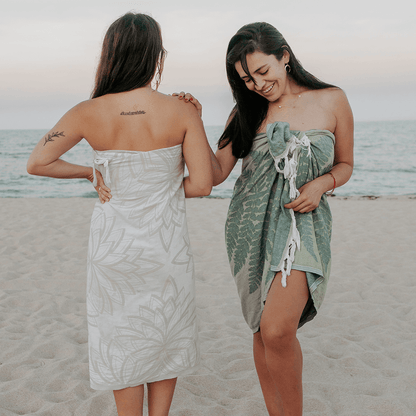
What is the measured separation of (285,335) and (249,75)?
1226 mm

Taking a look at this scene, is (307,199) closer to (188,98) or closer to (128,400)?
(188,98)

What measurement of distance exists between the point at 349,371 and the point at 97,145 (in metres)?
2.41

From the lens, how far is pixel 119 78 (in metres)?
1.81

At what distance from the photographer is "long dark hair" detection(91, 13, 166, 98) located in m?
1.76

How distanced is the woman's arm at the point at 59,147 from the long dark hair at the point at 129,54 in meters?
0.17

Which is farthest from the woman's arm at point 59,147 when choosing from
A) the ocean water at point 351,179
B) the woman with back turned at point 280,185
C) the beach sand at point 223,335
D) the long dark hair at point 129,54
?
the ocean water at point 351,179

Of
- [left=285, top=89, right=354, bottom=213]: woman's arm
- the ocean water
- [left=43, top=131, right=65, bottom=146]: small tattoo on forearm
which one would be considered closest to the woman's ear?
[left=285, top=89, right=354, bottom=213]: woman's arm

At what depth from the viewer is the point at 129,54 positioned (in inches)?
69.9

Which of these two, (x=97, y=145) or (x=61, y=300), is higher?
(x=97, y=145)

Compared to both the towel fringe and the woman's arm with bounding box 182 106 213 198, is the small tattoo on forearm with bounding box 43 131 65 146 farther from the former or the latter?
the towel fringe

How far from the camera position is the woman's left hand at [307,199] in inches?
80.0

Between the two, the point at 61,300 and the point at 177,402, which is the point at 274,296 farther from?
the point at 61,300

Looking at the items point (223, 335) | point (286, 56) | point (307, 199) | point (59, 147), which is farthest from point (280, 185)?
point (223, 335)

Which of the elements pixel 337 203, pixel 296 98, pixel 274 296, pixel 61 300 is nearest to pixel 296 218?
Answer: pixel 274 296
